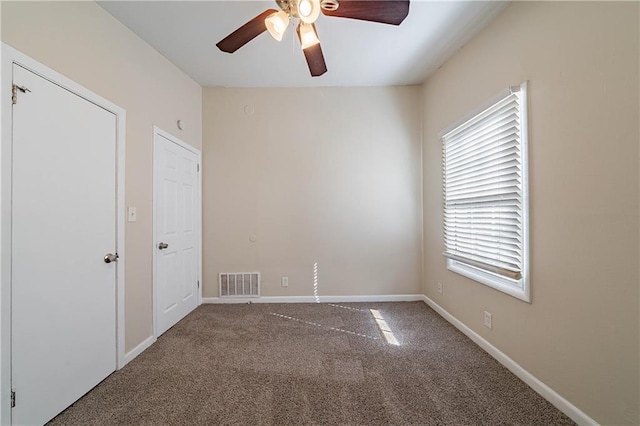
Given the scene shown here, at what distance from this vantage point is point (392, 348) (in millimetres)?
2266

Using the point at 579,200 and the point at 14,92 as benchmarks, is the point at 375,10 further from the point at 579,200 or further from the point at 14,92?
the point at 14,92

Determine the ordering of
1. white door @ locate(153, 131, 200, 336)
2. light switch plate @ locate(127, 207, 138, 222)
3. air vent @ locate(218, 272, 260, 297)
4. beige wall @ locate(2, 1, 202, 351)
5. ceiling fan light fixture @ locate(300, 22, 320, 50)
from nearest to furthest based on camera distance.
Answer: beige wall @ locate(2, 1, 202, 351)
ceiling fan light fixture @ locate(300, 22, 320, 50)
light switch plate @ locate(127, 207, 138, 222)
white door @ locate(153, 131, 200, 336)
air vent @ locate(218, 272, 260, 297)

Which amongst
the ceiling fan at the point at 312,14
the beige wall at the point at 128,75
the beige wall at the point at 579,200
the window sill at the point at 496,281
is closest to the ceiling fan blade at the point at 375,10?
the ceiling fan at the point at 312,14

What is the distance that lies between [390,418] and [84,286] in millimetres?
2151

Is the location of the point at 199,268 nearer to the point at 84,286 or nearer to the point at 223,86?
the point at 84,286

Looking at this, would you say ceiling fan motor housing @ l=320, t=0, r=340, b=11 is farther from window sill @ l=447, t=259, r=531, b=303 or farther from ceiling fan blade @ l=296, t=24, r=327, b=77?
window sill @ l=447, t=259, r=531, b=303

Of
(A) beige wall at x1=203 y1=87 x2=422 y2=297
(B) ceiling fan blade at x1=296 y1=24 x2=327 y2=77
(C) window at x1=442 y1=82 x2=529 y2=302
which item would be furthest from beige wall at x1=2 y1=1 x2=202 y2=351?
(C) window at x1=442 y1=82 x2=529 y2=302

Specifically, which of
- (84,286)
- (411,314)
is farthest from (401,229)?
(84,286)

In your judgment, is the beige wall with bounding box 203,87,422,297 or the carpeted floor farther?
the beige wall with bounding box 203,87,422,297

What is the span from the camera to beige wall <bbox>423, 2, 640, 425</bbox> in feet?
4.03

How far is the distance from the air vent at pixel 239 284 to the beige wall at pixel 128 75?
106 cm

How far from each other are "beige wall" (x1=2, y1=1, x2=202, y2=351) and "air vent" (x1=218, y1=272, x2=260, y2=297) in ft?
3.47

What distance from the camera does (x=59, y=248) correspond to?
1.57 m

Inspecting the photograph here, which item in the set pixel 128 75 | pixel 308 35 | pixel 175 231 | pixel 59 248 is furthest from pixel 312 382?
pixel 128 75
